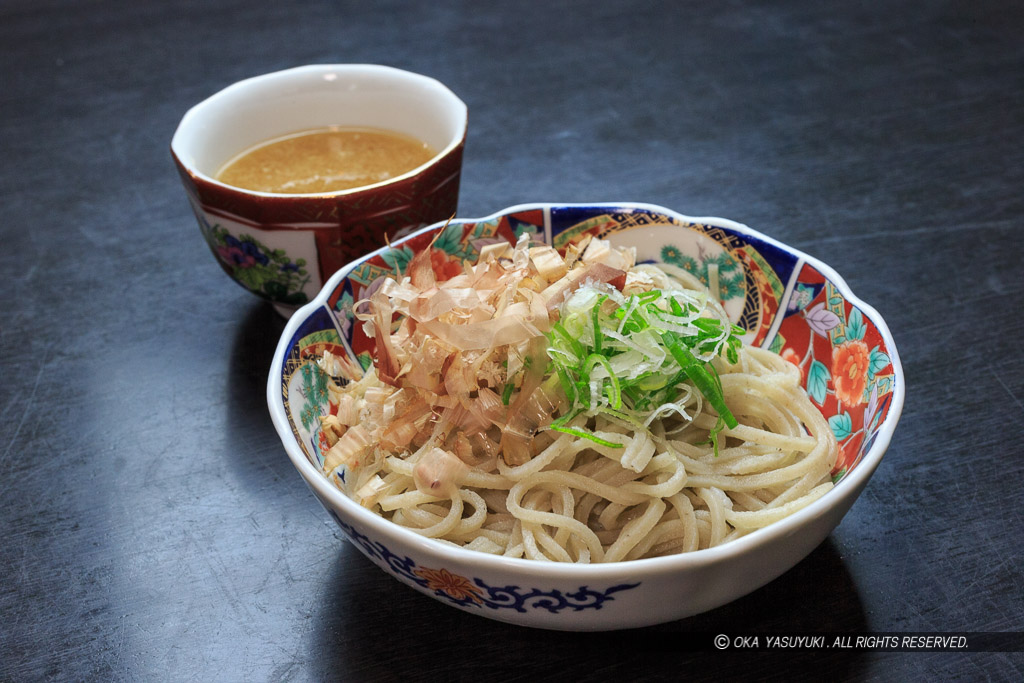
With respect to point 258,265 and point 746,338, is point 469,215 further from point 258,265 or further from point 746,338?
point 746,338

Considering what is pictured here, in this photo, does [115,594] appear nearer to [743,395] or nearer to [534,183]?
[743,395]

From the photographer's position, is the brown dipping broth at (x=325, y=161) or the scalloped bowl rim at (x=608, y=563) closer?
the scalloped bowl rim at (x=608, y=563)

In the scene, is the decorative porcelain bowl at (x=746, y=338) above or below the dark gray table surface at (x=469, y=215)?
above

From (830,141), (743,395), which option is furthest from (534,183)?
(743,395)

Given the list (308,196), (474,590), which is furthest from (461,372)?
(308,196)

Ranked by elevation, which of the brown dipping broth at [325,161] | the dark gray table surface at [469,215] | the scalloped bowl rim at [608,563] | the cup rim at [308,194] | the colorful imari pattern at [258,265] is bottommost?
the dark gray table surface at [469,215]

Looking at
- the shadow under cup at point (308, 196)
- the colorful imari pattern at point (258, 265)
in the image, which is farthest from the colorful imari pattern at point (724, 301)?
the colorful imari pattern at point (258, 265)

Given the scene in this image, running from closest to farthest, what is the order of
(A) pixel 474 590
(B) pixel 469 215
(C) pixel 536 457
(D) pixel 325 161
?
1. (A) pixel 474 590
2. (C) pixel 536 457
3. (D) pixel 325 161
4. (B) pixel 469 215

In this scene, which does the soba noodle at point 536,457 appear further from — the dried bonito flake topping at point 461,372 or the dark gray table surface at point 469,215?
the dark gray table surface at point 469,215

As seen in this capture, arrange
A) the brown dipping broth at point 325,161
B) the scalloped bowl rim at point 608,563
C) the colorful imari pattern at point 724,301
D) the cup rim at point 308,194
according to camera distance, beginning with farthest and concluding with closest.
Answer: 1. the brown dipping broth at point 325,161
2. the cup rim at point 308,194
3. the colorful imari pattern at point 724,301
4. the scalloped bowl rim at point 608,563
